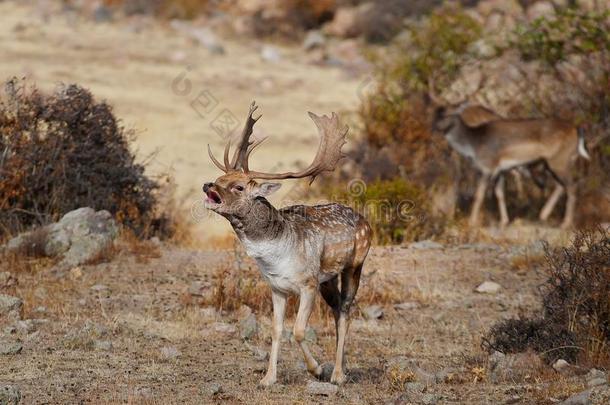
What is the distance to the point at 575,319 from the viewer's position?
9188 millimetres

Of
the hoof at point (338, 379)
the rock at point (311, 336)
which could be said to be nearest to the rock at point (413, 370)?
the hoof at point (338, 379)

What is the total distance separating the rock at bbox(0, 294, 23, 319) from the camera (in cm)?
992

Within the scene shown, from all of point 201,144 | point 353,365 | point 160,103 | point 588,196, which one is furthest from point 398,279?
point 160,103

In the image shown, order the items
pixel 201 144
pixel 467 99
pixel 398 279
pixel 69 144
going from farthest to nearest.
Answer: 1. pixel 201 144
2. pixel 467 99
3. pixel 69 144
4. pixel 398 279

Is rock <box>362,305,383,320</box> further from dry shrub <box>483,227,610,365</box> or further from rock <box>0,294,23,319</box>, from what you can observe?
rock <box>0,294,23,319</box>

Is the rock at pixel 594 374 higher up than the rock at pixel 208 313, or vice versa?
the rock at pixel 208 313

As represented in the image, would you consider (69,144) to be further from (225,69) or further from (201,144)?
(225,69)

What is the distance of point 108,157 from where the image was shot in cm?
1309

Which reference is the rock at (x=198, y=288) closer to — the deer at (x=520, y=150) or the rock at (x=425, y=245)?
the rock at (x=425, y=245)

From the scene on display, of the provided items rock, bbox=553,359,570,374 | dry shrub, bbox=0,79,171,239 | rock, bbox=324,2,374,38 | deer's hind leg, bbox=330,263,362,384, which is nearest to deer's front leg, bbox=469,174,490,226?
dry shrub, bbox=0,79,171,239

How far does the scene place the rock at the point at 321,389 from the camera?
26.1 ft

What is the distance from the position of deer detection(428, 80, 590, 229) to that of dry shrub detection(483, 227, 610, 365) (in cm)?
605

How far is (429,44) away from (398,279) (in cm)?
697

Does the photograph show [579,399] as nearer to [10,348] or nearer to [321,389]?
[321,389]
